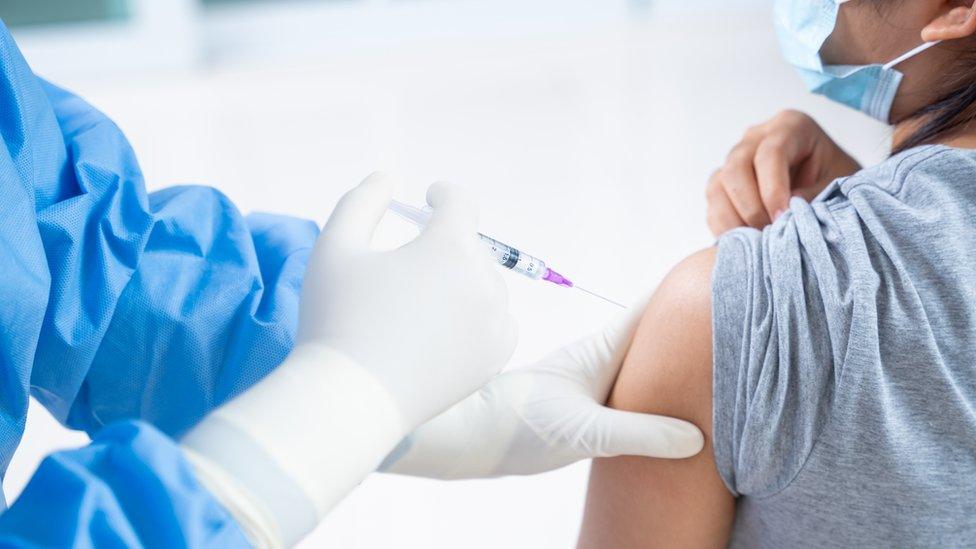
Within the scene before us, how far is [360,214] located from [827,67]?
58 centimetres

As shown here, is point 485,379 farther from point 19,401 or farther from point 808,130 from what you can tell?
point 808,130

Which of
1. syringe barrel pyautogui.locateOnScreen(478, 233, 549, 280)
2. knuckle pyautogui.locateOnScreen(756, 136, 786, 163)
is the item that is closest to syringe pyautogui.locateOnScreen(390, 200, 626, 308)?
syringe barrel pyautogui.locateOnScreen(478, 233, 549, 280)

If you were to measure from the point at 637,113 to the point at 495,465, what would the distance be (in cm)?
287

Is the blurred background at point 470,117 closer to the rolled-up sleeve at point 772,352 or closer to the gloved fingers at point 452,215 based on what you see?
the rolled-up sleeve at point 772,352

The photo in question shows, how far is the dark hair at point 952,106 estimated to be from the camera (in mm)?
928

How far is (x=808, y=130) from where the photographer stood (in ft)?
4.16

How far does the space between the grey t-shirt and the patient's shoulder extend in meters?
0.02

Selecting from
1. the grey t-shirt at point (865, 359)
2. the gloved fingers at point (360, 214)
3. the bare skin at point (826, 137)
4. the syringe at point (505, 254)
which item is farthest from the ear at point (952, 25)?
the gloved fingers at point (360, 214)

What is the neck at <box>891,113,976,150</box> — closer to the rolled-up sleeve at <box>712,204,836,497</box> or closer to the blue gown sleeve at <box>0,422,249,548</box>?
the rolled-up sleeve at <box>712,204,836,497</box>

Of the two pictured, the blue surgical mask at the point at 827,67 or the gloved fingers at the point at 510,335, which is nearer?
the gloved fingers at the point at 510,335

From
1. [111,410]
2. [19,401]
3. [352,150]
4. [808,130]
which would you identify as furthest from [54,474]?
[352,150]

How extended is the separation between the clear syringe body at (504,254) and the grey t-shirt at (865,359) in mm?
196

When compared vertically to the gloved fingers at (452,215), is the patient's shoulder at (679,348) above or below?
below

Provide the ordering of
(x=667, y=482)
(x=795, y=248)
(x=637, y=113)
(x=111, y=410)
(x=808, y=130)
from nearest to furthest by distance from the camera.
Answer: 1. (x=795, y=248)
2. (x=667, y=482)
3. (x=111, y=410)
4. (x=808, y=130)
5. (x=637, y=113)
